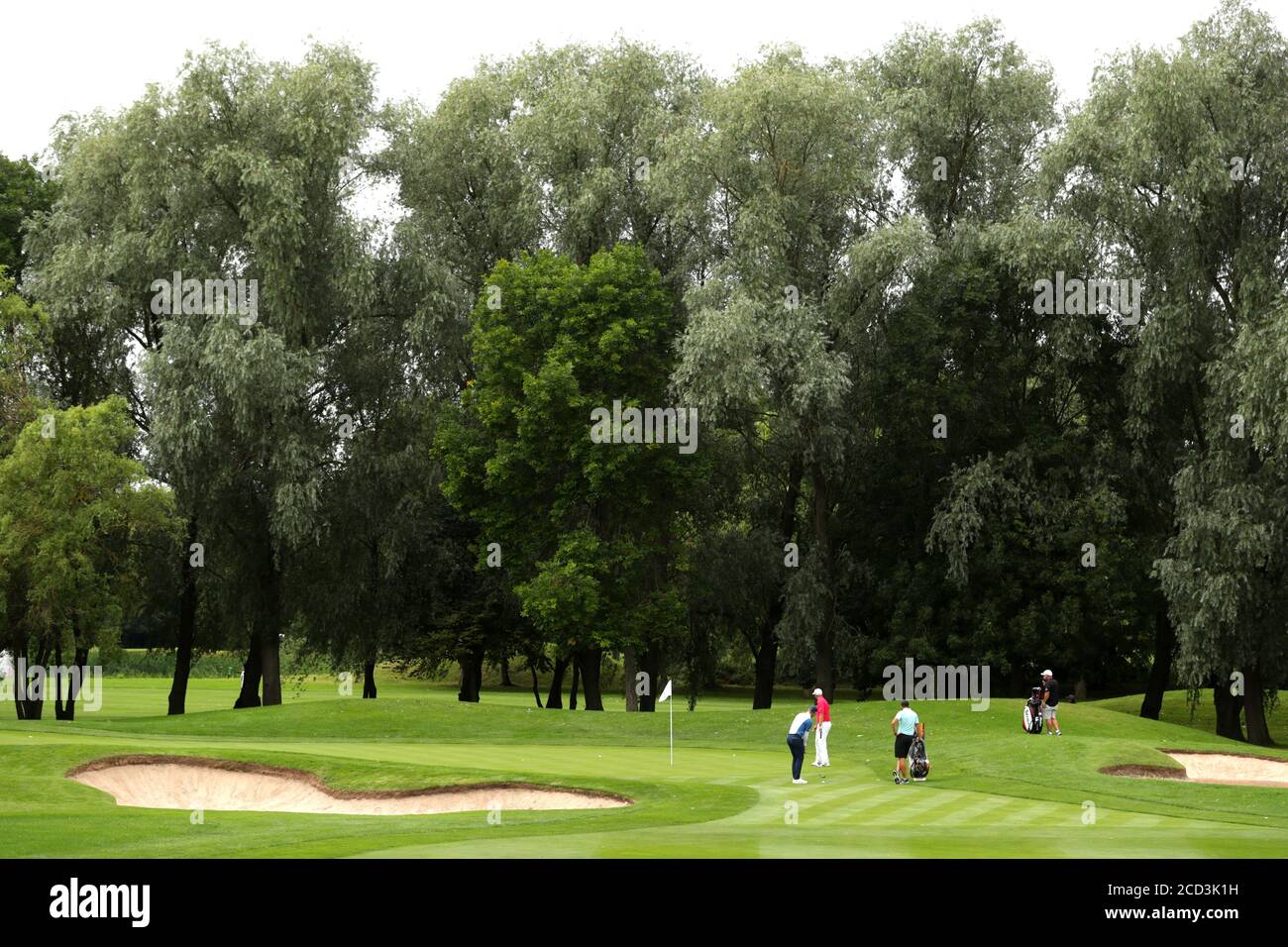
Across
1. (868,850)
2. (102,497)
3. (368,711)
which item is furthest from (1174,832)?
(102,497)

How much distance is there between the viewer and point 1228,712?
5028 cm

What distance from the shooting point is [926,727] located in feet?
145

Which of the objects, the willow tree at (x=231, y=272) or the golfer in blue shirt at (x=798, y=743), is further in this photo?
the willow tree at (x=231, y=272)

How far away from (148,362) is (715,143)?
20999mm

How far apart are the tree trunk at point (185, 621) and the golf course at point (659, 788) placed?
7.96 metres

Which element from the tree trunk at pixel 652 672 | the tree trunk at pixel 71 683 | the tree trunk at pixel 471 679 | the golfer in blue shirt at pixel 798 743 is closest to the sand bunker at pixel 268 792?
the golfer in blue shirt at pixel 798 743

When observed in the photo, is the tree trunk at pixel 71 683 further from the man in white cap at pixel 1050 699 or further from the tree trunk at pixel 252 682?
the man in white cap at pixel 1050 699

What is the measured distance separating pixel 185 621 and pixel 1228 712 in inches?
1529

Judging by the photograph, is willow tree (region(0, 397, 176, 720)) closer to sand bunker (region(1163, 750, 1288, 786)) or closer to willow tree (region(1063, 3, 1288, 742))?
sand bunker (region(1163, 750, 1288, 786))

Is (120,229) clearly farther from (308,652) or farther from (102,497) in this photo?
(308,652)

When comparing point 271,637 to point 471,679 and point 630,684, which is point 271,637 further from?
point 630,684

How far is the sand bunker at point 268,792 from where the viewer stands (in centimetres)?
2812

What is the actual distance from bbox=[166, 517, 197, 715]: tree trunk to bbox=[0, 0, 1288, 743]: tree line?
298mm

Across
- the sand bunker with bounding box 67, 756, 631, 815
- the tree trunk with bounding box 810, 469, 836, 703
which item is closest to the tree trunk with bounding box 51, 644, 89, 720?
the sand bunker with bounding box 67, 756, 631, 815
